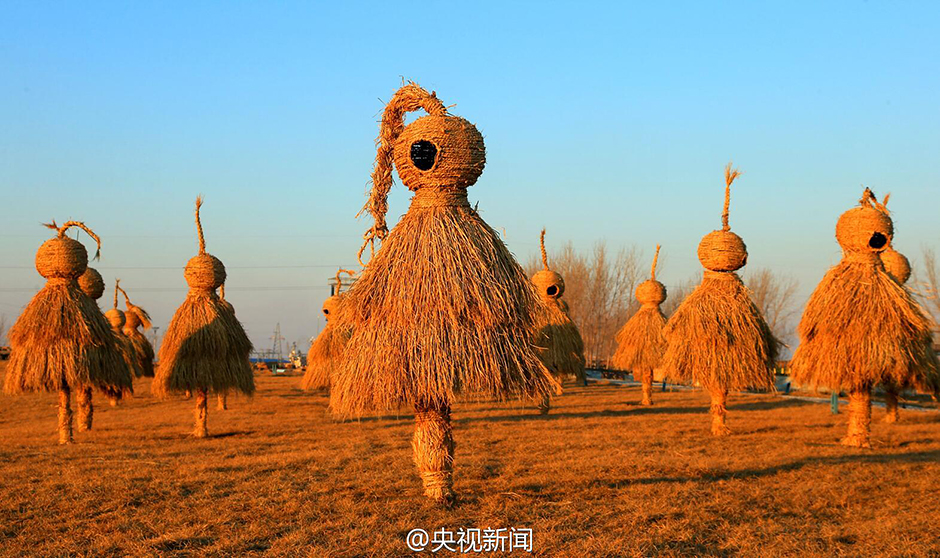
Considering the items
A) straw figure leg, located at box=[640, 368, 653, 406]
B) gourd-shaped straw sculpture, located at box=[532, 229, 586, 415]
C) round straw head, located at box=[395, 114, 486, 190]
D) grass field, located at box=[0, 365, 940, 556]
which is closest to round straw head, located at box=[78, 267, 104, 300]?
grass field, located at box=[0, 365, 940, 556]

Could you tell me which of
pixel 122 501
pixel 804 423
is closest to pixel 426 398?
pixel 122 501

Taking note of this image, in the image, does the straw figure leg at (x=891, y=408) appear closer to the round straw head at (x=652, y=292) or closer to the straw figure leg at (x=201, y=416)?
the round straw head at (x=652, y=292)

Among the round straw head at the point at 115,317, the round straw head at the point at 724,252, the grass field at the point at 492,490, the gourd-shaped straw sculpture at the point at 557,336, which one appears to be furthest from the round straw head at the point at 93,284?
the round straw head at the point at 724,252

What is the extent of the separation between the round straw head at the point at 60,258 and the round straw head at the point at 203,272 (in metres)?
1.97

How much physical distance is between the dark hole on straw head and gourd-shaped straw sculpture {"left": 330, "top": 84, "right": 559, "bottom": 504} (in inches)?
0.4

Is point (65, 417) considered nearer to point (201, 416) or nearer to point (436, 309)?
point (201, 416)

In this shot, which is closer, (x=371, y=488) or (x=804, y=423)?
(x=371, y=488)

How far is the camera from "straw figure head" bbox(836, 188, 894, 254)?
13.2 meters

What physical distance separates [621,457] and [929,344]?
751 centimetres

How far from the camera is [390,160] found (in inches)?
317

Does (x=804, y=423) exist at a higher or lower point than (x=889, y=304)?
lower

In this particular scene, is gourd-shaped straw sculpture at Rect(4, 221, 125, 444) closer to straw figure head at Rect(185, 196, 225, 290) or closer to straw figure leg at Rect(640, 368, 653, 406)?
straw figure head at Rect(185, 196, 225, 290)

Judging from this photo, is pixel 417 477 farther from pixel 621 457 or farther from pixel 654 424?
pixel 654 424

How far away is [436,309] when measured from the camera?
23.1 feet
